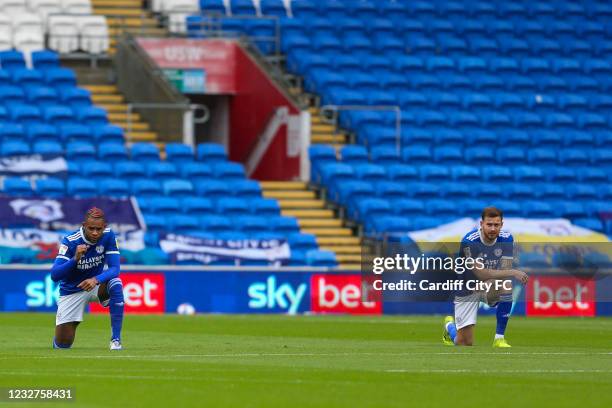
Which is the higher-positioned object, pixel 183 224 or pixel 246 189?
pixel 246 189

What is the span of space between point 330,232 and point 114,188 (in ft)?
16.9

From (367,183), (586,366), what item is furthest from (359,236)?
(586,366)

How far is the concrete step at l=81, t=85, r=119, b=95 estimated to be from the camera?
3978 cm

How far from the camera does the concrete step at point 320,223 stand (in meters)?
36.8

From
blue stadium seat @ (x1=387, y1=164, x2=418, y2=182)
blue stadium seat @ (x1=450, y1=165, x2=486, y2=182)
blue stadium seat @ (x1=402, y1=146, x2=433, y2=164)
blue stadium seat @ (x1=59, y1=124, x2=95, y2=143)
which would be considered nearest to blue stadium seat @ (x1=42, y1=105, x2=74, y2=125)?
blue stadium seat @ (x1=59, y1=124, x2=95, y2=143)

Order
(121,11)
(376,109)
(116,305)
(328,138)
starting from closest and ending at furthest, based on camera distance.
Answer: (116,305) < (328,138) < (376,109) < (121,11)

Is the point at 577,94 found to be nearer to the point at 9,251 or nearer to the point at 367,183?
the point at 367,183

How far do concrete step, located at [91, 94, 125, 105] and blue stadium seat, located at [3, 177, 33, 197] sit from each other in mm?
5478

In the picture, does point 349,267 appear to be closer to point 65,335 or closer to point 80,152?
point 80,152

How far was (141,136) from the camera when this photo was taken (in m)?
38.4

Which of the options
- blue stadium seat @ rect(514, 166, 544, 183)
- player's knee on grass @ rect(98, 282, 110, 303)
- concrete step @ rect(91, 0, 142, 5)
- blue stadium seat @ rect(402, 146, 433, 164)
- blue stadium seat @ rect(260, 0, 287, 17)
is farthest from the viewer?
blue stadium seat @ rect(260, 0, 287, 17)

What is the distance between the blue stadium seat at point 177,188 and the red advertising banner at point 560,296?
802cm

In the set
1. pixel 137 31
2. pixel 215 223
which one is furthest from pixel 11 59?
pixel 215 223

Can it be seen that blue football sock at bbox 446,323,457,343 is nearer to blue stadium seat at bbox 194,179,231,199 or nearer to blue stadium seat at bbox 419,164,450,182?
blue stadium seat at bbox 194,179,231,199
